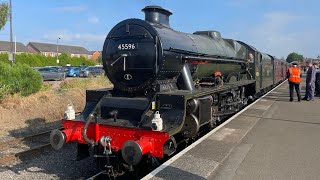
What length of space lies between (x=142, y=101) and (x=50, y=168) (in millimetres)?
2422

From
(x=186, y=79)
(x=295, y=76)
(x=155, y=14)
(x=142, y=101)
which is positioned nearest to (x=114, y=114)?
(x=142, y=101)

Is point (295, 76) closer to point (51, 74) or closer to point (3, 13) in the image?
point (51, 74)

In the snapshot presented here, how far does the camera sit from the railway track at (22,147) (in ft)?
22.0

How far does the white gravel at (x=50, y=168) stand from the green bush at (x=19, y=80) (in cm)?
737

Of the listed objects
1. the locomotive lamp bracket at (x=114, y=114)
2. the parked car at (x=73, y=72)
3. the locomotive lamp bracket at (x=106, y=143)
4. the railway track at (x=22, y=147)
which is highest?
the parked car at (x=73, y=72)

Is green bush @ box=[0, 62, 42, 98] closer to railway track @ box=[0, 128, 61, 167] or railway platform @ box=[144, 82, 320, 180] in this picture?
railway track @ box=[0, 128, 61, 167]

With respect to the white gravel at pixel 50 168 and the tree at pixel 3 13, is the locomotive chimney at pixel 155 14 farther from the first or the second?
the tree at pixel 3 13

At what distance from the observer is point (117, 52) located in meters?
6.27

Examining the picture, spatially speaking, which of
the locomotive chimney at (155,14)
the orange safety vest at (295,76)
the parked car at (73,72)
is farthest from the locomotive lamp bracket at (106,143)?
the parked car at (73,72)

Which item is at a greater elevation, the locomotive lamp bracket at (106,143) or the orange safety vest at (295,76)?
the orange safety vest at (295,76)

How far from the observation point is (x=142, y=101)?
593 cm

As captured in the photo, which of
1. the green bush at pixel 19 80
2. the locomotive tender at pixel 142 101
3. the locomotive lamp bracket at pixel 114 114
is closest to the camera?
the locomotive tender at pixel 142 101

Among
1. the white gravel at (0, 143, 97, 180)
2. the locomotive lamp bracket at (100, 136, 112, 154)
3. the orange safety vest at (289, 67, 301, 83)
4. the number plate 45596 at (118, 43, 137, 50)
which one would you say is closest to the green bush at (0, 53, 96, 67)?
the orange safety vest at (289, 67, 301, 83)

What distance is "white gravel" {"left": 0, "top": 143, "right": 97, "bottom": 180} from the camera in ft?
20.0
